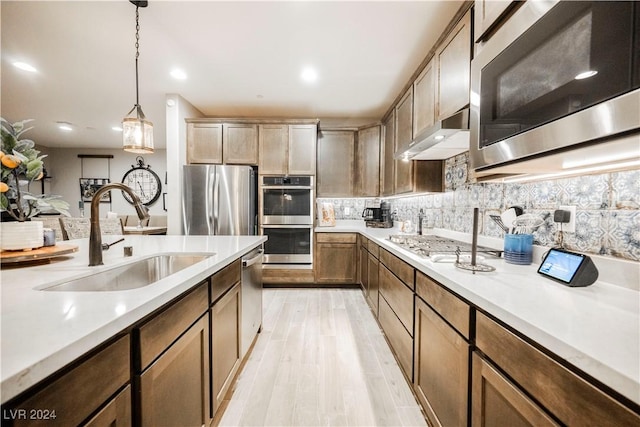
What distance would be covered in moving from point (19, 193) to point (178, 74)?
2270 millimetres

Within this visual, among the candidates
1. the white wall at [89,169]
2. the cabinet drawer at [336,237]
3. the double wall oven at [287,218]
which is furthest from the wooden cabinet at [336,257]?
the white wall at [89,169]

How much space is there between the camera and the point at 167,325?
847mm

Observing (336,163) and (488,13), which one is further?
(336,163)

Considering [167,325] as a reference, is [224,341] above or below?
below

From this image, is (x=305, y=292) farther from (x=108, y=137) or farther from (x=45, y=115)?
(x=108, y=137)

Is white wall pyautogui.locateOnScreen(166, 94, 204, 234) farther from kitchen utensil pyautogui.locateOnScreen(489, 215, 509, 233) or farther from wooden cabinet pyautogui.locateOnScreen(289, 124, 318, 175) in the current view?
kitchen utensil pyautogui.locateOnScreen(489, 215, 509, 233)

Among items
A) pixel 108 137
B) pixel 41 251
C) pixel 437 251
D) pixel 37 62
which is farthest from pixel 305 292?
pixel 108 137

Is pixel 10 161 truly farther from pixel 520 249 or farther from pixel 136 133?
pixel 520 249

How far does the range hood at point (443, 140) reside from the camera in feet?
4.86

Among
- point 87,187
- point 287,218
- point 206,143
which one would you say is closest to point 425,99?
point 287,218

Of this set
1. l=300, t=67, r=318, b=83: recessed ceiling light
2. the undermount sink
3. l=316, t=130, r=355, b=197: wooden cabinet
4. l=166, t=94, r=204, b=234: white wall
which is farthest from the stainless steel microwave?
l=166, t=94, r=204, b=234: white wall

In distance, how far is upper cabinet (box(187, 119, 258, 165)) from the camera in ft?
11.6

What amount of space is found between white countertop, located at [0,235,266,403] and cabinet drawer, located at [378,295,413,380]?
4.24 ft

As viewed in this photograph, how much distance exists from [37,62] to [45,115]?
2232mm
